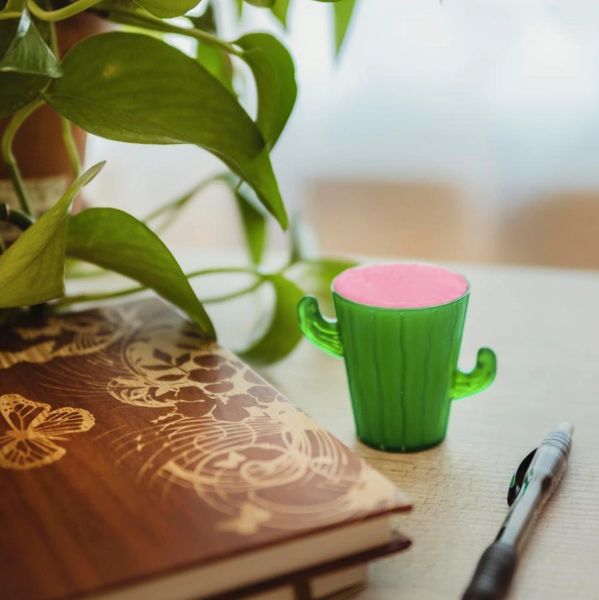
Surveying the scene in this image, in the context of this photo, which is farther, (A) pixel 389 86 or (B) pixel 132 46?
(A) pixel 389 86

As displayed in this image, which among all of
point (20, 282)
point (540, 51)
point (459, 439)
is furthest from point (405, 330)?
point (540, 51)

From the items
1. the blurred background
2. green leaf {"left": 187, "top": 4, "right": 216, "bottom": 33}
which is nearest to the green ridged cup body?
green leaf {"left": 187, "top": 4, "right": 216, "bottom": 33}

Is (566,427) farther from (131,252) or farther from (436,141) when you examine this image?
(436,141)

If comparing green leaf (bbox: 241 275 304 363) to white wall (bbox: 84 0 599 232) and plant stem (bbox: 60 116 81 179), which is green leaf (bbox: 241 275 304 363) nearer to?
plant stem (bbox: 60 116 81 179)

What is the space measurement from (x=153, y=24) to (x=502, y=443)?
1.03ft

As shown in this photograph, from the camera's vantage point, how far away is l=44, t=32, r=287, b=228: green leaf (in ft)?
1.56

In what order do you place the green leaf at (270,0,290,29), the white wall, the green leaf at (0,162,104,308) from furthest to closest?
the white wall
the green leaf at (270,0,290,29)
the green leaf at (0,162,104,308)

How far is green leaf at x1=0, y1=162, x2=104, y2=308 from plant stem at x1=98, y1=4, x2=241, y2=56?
13 centimetres

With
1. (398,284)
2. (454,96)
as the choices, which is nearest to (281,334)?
(398,284)

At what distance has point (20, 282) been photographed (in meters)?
0.45

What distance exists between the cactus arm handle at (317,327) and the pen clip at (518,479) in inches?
4.4

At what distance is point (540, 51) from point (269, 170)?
63 centimetres

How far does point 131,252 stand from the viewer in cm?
53

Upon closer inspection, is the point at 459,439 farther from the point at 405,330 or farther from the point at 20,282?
the point at 20,282
